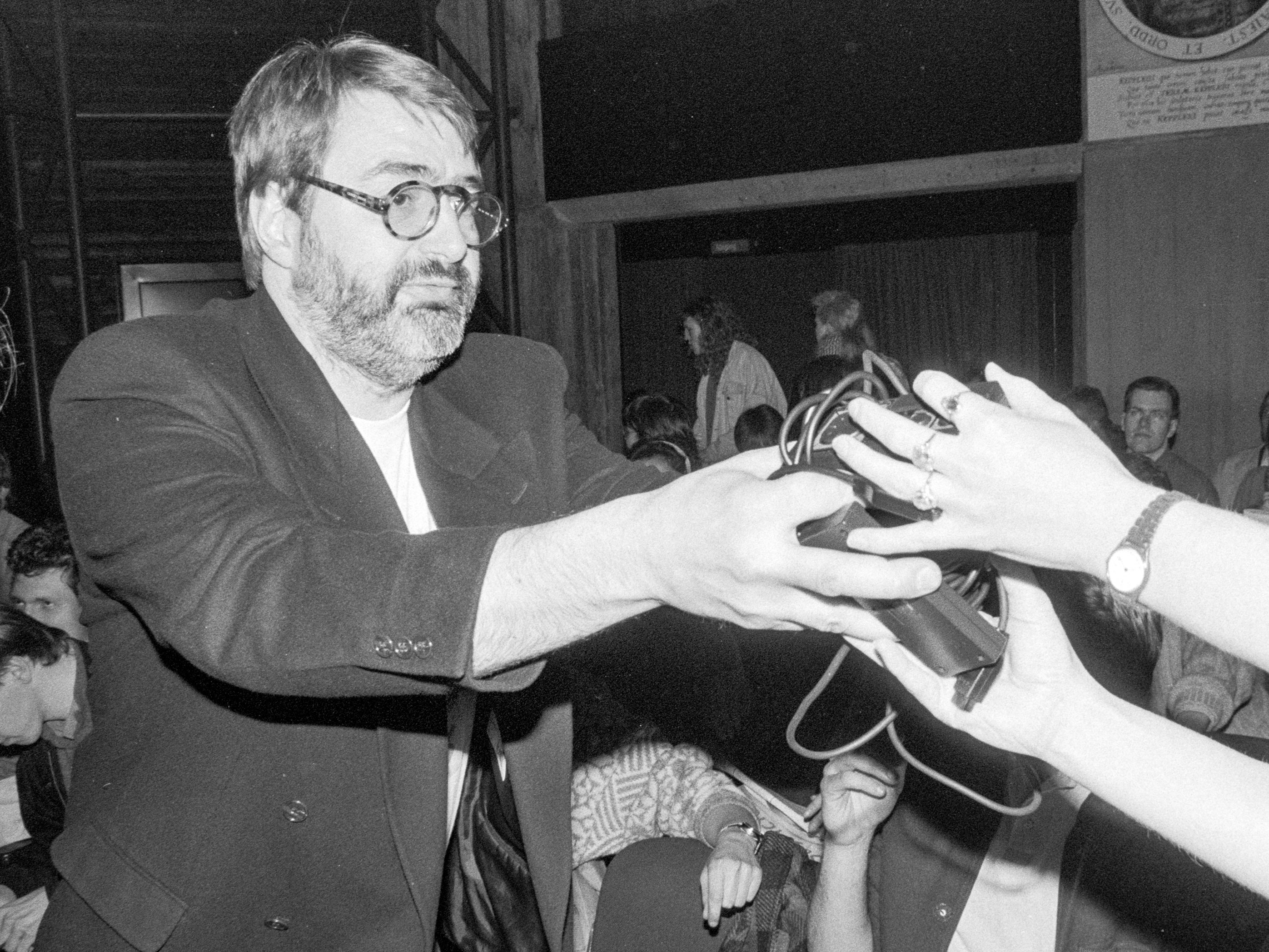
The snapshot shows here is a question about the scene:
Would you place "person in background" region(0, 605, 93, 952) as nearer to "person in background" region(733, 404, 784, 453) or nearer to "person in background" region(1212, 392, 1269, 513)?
"person in background" region(733, 404, 784, 453)

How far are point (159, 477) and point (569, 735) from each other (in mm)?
864

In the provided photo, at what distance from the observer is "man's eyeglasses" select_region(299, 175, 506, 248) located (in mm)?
1703

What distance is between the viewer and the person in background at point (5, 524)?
4.77m

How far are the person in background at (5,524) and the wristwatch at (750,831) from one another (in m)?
3.41

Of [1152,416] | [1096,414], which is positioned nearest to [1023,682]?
[1152,416]

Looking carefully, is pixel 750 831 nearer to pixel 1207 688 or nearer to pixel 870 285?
pixel 1207 688

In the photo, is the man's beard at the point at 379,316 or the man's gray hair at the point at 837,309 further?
the man's gray hair at the point at 837,309

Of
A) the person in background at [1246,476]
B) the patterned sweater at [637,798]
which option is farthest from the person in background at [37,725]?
the person in background at [1246,476]

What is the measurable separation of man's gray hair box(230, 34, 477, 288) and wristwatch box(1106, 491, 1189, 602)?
1.22 meters

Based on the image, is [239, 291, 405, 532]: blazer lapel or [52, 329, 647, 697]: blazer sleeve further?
[239, 291, 405, 532]: blazer lapel

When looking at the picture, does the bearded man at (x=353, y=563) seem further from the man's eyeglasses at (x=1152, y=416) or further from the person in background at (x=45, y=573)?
the man's eyeglasses at (x=1152, y=416)

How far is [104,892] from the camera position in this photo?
140cm

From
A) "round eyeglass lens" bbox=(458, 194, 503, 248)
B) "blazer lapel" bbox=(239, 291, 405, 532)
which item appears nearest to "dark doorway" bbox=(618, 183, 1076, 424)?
"round eyeglass lens" bbox=(458, 194, 503, 248)

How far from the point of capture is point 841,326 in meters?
6.52
